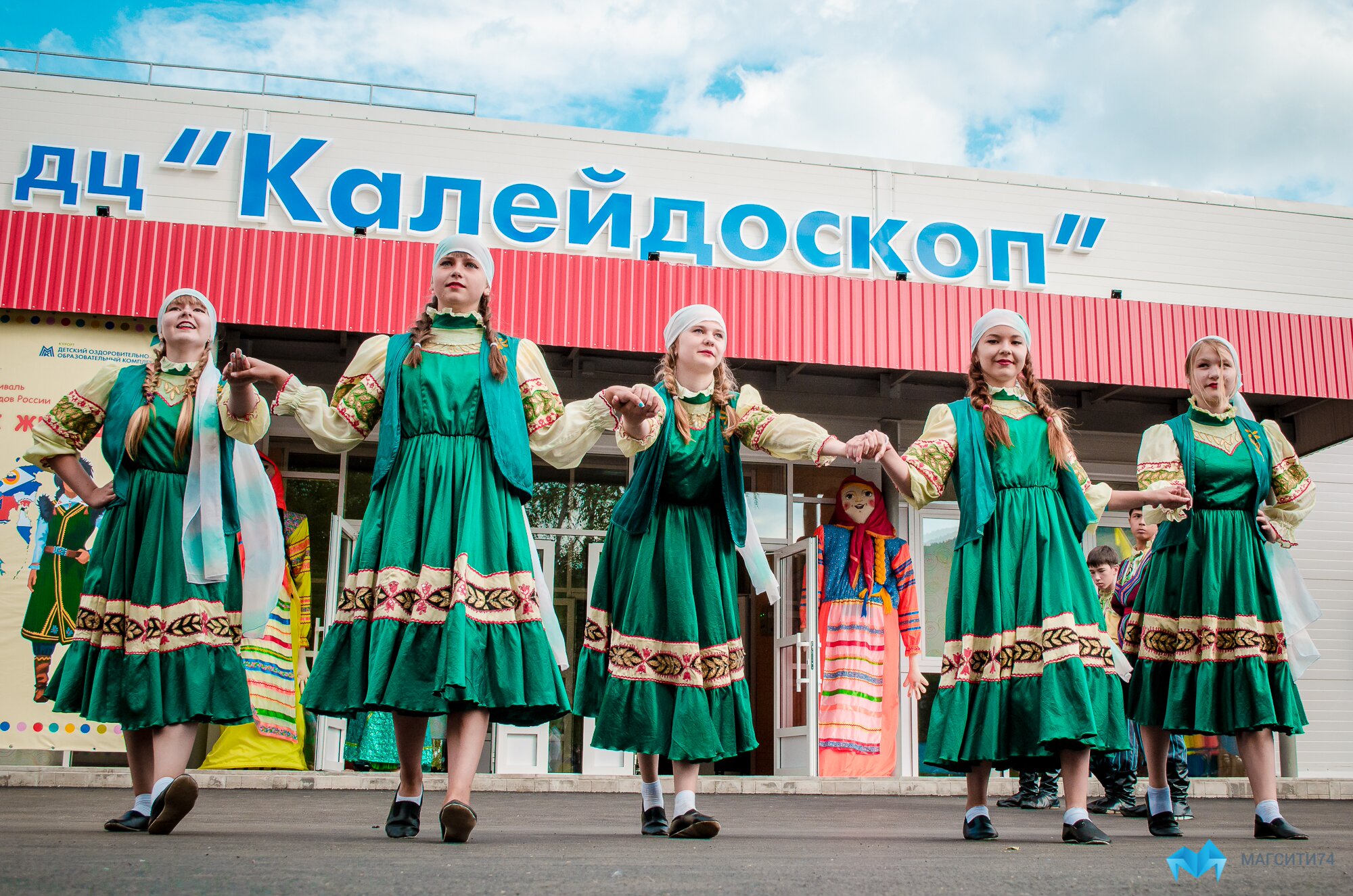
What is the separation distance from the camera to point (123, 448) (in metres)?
4.50

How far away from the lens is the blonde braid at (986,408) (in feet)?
15.4

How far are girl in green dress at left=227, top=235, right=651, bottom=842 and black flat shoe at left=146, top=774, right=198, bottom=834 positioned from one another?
457mm

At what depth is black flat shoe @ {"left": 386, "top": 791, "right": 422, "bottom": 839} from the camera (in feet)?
13.0

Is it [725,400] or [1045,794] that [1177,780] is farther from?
[725,400]

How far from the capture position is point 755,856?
3.50 metres

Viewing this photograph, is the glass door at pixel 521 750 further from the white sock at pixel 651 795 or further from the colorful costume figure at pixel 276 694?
the white sock at pixel 651 795

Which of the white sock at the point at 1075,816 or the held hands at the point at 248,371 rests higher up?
the held hands at the point at 248,371

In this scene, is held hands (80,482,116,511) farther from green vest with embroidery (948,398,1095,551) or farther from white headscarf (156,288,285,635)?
green vest with embroidery (948,398,1095,551)

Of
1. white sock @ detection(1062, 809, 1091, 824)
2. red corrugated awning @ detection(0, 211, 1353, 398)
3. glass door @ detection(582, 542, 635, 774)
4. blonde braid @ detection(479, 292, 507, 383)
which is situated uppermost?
red corrugated awning @ detection(0, 211, 1353, 398)

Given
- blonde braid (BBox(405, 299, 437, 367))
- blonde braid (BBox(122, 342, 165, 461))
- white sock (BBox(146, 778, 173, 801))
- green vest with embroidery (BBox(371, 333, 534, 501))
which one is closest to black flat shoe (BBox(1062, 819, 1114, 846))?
green vest with embroidery (BBox(371, 333, 534, 501))

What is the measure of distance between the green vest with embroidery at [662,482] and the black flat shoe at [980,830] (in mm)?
1307

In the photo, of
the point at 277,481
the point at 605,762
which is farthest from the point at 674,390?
the point at 605,762

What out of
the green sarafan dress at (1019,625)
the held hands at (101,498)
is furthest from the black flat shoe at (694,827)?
the held hands at (101,498)

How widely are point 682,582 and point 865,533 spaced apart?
6749mm
